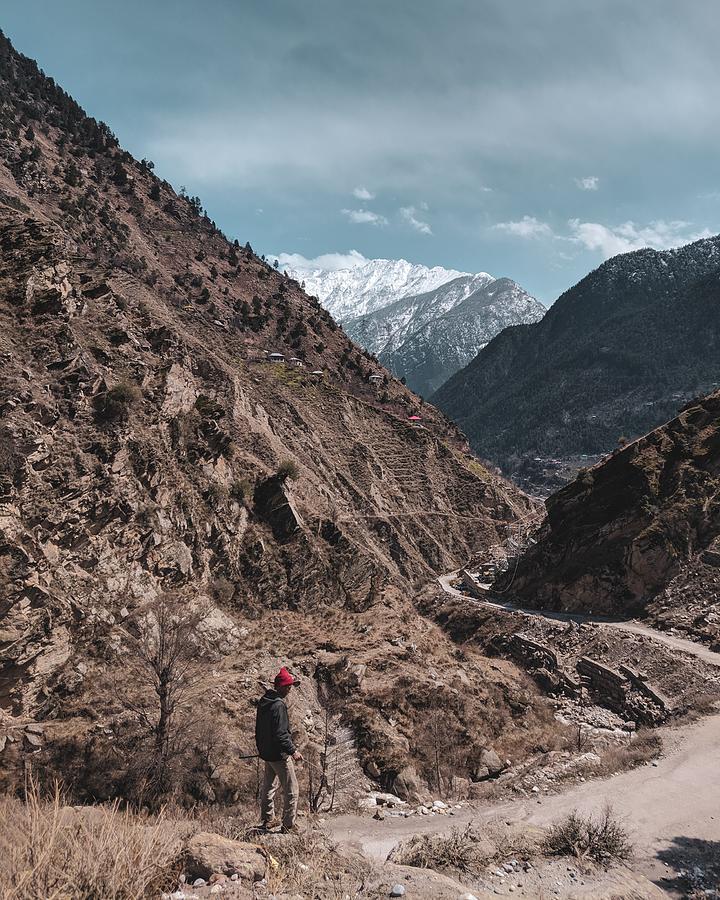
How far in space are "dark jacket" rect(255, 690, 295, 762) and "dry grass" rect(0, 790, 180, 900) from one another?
2323 millimetres

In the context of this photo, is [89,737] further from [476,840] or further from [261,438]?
[261,438]

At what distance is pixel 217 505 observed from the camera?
28953mm

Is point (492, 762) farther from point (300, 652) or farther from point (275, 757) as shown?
point (275, 757)

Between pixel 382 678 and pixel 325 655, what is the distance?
299cm

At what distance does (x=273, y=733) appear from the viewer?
7.69 m

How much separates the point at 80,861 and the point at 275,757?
11.5 feet

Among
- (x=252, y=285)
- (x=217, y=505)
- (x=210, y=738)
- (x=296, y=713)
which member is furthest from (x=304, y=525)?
(x=252, y=285)

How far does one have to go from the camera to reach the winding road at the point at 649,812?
10047 millimetres

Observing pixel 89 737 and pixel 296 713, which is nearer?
pixel 89 737

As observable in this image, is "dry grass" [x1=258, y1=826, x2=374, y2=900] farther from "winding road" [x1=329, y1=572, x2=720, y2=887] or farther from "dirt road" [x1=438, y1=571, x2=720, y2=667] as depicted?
"dirt road" [x1=438, y1=571, x2=720, y2=667]

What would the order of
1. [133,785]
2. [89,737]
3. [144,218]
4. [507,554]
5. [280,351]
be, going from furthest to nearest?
[144,218] < [280,351] < [507,554] < [89,737] < [133,785]

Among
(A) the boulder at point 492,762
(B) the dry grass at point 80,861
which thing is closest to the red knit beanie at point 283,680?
(B) the dry grass at point 80,861

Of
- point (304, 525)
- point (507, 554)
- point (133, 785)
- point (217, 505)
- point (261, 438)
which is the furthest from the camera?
point (507, 554)

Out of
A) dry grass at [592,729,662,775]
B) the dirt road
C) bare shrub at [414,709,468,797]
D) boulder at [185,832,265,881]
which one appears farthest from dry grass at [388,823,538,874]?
the dirt road
